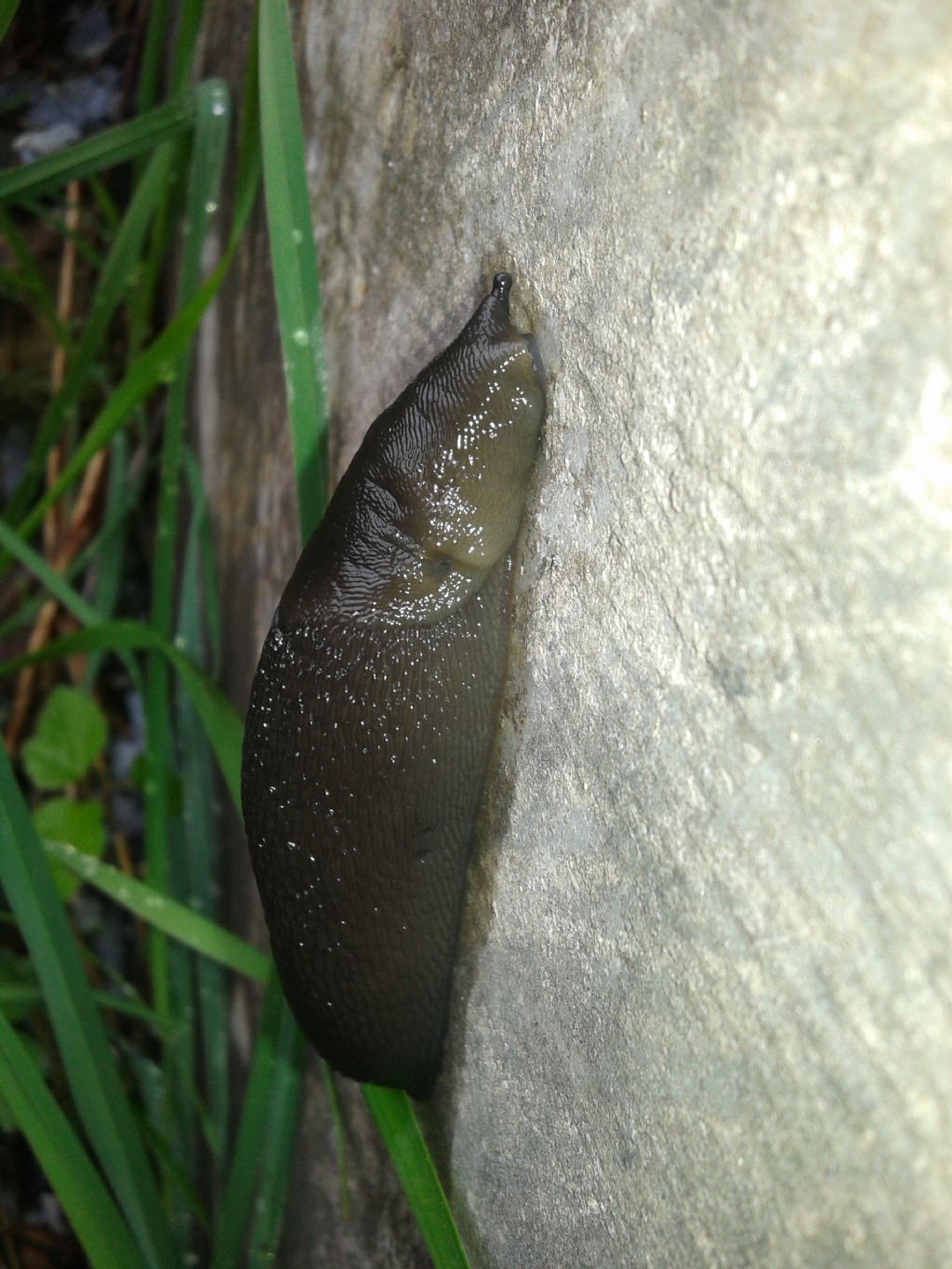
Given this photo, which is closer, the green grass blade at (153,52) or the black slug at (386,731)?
the black slug at (386,731)

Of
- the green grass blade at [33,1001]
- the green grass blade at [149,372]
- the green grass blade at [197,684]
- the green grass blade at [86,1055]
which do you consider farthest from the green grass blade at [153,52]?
the green grass blade at [33,1001]

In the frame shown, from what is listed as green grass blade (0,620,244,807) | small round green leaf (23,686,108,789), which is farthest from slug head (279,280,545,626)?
small round green leaf (23,686,108,789)

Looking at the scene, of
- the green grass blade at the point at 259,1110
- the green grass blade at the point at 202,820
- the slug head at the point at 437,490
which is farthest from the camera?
the green grass blade at the point at 202,820

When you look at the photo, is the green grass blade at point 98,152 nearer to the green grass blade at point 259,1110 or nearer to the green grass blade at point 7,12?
the green grass blade at point 7,12

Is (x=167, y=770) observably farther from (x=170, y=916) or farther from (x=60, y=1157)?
(x=60, y=1157)

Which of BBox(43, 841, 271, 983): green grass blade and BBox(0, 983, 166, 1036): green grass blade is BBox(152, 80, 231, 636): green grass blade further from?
BBox(0, 983, 166, 1036): green grass blade

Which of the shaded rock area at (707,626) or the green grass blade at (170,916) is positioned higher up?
the shaded rock area at (707,626)
